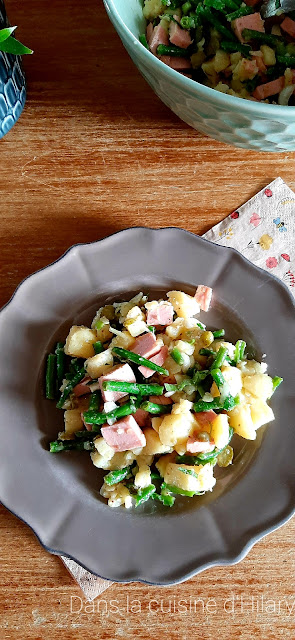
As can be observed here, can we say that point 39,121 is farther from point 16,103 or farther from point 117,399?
point 117,399

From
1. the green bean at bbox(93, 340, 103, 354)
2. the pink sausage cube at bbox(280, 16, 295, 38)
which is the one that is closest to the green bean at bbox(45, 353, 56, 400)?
the green bean at bbox(93, 340, 103, 354)

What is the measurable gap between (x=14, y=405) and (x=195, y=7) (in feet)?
2.80

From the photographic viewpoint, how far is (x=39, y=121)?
138 cm

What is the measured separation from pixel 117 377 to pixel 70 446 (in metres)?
0.19

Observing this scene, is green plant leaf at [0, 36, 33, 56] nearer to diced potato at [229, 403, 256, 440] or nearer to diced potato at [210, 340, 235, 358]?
diced potato at [210, 340, 235, 358]

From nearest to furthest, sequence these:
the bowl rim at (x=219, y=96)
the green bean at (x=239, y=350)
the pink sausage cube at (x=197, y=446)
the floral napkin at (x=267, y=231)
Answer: the bowl rim at (x=219, y=96) → the pink sausage cube at (x=197, y=446) → the green bean at (x=239, y=350) → the floral napkin at (x=267, y=231)

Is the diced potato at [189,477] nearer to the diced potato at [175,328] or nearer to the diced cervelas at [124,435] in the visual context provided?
the diced cervelas at [124,435]

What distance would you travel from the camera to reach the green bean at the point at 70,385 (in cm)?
119

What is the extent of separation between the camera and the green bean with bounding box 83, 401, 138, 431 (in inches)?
44.2

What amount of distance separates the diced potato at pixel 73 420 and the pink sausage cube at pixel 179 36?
74 centimetres

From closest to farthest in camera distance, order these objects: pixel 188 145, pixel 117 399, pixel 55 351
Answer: pixel 117 399, pixel 55 351, pixel 188 145

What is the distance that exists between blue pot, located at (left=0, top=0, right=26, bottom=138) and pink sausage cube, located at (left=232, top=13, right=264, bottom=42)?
448mm

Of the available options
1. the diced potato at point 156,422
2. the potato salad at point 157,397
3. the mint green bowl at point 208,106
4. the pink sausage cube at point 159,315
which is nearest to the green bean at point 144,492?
the potato salad at point 157,397

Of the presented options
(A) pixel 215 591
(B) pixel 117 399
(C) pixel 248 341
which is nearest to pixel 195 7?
(C) pixel 248 341
